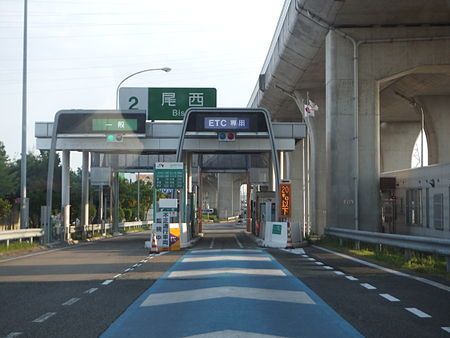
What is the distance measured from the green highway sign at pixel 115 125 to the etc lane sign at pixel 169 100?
4.39 meters

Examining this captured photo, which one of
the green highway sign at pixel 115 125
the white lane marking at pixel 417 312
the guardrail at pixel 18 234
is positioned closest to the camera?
the white lane marking at pixel 417 312

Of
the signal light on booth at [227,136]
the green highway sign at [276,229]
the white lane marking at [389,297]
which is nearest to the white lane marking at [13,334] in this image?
the white lane marking at [389,297]

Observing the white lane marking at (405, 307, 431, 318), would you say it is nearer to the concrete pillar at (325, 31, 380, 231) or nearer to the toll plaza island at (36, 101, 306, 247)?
the toll plaza island at (36, 101, 306, 247)

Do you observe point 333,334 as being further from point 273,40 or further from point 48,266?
point 273,40

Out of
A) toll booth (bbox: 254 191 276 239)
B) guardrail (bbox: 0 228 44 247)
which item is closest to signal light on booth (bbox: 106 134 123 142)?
guardrail (bbox: 0 228 44 247)

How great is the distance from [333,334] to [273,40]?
1352 inches

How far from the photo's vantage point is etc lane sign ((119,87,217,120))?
1538 inches

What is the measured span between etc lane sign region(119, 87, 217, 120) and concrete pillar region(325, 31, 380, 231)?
11803 mm

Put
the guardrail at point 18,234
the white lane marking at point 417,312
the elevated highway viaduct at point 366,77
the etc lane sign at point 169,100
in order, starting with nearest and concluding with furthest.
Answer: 1. the white lane marking at point 417,312
2. the guardrail at point 18,234
3. the elevated highway viaduct at point 366,77
4. the etc lane sign at point 169,100

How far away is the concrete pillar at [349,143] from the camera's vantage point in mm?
29656

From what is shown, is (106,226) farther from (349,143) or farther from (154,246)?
(349,143)

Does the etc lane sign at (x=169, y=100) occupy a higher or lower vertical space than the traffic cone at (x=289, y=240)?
higher

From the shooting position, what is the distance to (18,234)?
84.0 ft

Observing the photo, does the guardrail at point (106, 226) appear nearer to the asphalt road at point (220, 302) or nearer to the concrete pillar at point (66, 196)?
the concrete pillar at point (66, 196)
